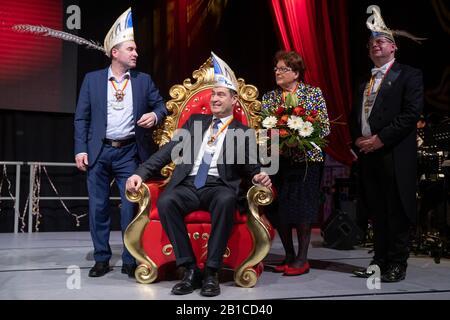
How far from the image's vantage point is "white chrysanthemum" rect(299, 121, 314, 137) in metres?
3.25

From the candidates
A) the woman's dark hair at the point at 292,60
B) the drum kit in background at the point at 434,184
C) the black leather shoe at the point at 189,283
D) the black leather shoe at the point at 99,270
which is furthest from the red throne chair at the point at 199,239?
the drum kit in background at the point at 434,184

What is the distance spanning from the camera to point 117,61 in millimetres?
3521

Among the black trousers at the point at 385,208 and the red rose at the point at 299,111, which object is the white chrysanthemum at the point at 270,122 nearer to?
the red rose at the point at 299,111

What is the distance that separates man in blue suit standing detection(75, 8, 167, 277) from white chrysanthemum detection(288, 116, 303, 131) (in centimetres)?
88

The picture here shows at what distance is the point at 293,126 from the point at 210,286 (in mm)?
1132

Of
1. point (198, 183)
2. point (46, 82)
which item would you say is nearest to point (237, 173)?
→ point (198, 183)

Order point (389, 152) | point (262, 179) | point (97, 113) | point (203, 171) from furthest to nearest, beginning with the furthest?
point (97, 113) < point (389, 152) < point (203, 171) < point (262, 179)

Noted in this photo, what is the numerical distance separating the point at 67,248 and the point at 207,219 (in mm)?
2268

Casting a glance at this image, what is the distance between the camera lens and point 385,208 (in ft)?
10.8

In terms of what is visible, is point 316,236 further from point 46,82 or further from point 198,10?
point 46,82

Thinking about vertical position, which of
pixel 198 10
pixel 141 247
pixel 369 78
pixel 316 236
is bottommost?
pixel 316 236

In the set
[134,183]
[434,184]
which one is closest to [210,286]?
[134,183]
